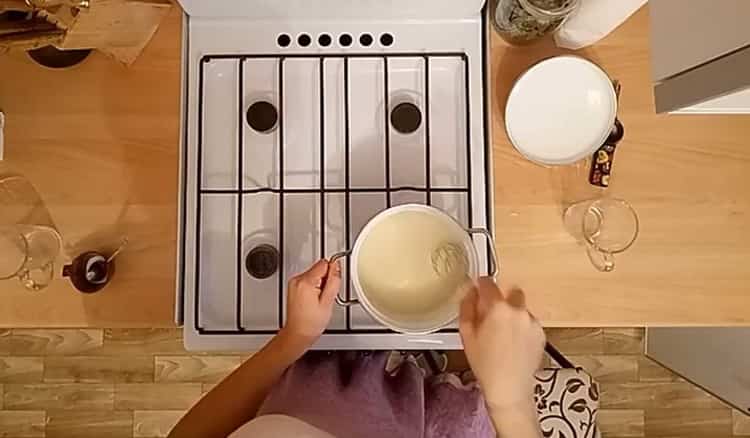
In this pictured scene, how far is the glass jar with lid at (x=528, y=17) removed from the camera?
2.77 feet

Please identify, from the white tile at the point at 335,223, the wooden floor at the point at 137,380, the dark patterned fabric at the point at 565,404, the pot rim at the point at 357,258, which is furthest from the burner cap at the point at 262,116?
the wooden floor at the point at 137,380

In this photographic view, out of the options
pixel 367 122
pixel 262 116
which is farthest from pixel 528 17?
pixel 262 116

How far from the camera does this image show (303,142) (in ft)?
3.15

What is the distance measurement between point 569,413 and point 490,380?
628mm

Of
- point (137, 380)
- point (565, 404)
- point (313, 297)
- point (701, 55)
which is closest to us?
point (701, 55)

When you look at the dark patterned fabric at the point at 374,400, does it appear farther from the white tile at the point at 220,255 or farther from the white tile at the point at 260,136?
the white tile at the point at 260,136

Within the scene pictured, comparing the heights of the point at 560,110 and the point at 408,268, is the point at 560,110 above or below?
above

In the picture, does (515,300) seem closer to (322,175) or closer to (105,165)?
(322,175)

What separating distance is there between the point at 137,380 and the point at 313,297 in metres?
0.93

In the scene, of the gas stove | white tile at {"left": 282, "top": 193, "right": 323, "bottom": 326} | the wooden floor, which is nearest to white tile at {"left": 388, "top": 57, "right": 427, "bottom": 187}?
the gas stove

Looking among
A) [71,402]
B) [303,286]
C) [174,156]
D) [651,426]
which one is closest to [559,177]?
[303,286]

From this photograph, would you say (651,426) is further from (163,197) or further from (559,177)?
(163,197)

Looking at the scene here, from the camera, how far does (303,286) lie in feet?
2.77

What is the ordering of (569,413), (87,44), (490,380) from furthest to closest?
(569,413) < (87,44) < (490,380)
